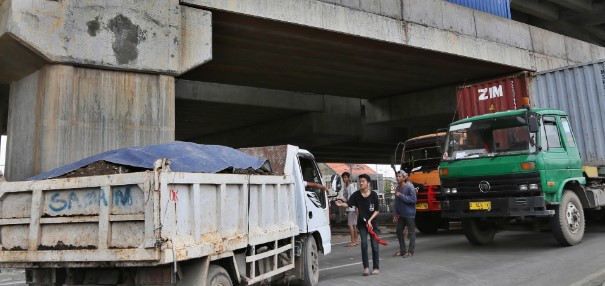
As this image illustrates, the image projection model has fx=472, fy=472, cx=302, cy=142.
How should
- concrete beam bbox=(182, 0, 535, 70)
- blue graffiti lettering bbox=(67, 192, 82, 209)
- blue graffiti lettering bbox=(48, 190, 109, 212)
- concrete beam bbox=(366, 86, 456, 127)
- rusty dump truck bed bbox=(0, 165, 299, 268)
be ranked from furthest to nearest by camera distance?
1. concrete beam bbox=(366, 86, 456, 127)
2. concrete beam bbox=(182, 0, 535, 70)
3. blue graffiti lettering bbox=(67, 192, 82, 209)
4. blue graffiti lettering bbox=(48, 190, 109, 212)
5. rusty dump truck bed bbox=(0, 165, 299, 268)

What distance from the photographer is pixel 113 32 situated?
9.33 m

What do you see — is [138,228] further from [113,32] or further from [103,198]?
[113,32]

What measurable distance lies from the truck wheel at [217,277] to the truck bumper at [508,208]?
5975mm

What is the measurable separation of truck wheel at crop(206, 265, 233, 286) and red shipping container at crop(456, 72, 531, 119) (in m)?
10.3

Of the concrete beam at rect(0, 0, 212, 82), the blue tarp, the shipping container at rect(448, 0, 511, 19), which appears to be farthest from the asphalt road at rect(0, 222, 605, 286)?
the shipping container at rect(448, 0, 511, 19)

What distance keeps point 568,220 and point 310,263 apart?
563 cm

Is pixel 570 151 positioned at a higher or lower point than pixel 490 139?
lower

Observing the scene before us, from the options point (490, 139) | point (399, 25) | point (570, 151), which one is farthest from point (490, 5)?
point (490, 139)

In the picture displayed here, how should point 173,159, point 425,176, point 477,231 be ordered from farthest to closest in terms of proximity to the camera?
1. point 425,176
2. point 477,231
3. point 173,159

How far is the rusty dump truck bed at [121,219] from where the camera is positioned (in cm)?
392

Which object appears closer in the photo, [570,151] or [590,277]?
[590,277]

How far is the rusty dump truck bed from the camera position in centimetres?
392

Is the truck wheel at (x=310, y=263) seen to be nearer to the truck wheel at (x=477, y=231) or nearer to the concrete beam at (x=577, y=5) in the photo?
the truck wheel at (x=477, y=231)

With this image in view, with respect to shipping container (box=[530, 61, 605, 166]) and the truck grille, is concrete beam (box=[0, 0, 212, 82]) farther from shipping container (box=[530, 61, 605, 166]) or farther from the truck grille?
shipping container (box=[530, 61, 605, 166])
